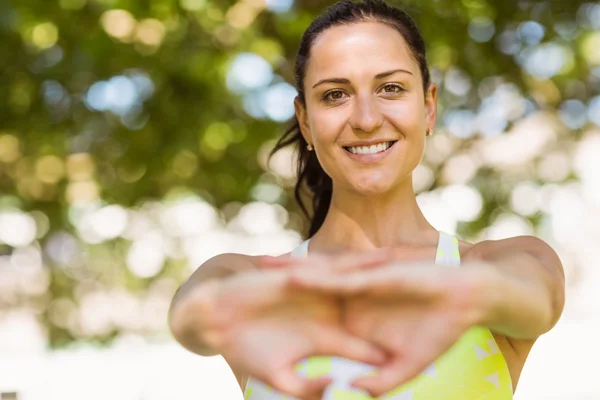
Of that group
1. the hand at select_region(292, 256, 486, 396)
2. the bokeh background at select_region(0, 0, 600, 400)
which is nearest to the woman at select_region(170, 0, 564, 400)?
the hand at select_region(292, 256, 486, 396)

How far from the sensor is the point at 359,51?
2244 mm

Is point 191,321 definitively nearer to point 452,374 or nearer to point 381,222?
point 452,374

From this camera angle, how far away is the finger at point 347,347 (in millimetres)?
1508

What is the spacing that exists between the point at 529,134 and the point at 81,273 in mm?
5232

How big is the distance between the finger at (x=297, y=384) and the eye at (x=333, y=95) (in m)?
0.99

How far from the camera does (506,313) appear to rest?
5.08 ft

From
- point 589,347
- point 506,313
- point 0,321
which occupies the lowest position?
point 0,321

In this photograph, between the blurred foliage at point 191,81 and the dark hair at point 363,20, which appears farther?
the blurred foliage at point 191,81

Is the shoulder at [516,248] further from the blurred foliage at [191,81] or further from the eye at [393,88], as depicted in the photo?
the blurred foliage at [191,81]

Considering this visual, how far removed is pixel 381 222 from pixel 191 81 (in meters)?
3.25

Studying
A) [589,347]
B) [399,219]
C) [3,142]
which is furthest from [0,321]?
[399,219]

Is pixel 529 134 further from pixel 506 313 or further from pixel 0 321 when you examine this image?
pixel 0 321

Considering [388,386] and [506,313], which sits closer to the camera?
[388,386]

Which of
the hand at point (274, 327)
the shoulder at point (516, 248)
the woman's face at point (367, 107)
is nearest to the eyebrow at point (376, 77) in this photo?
the woman's face at point (367, 107)
